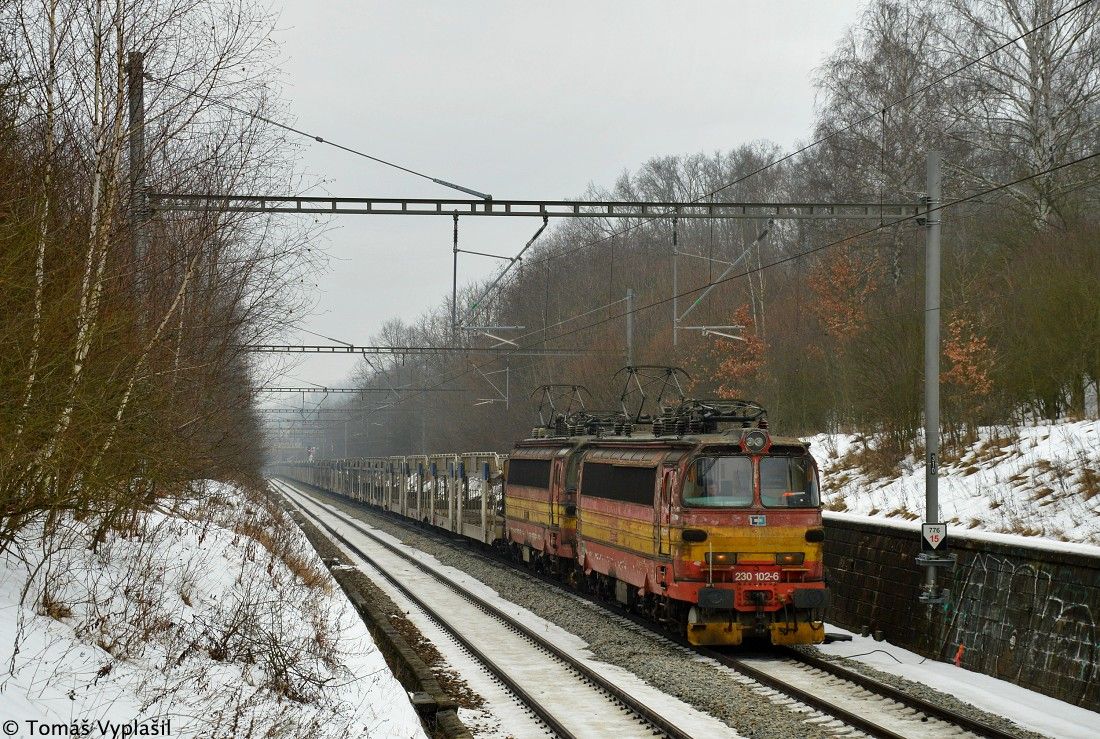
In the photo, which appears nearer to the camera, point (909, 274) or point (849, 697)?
point (849, 697)

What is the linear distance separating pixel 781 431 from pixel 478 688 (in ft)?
76.4

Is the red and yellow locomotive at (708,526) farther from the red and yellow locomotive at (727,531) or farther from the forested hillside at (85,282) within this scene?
the forested hillside at (85,282)

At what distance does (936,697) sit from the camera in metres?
12.0

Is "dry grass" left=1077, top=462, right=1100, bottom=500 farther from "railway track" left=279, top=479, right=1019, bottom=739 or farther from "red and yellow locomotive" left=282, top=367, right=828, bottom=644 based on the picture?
"railway track" left=279, top=479, right=1019, bottom=739

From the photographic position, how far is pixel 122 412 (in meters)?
10.5

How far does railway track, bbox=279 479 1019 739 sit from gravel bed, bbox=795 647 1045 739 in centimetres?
15

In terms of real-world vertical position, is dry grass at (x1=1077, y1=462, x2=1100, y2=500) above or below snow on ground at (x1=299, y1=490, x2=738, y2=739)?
above

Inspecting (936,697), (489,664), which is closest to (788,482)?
(936,697)

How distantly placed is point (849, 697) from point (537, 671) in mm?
3653

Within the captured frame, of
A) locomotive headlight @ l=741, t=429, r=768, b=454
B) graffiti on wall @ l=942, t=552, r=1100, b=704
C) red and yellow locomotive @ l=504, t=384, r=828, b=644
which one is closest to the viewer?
graffiti on wall @ l=942, t=552, r=1100, b=704

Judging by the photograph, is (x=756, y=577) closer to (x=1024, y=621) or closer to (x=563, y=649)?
(x=563, y=649)

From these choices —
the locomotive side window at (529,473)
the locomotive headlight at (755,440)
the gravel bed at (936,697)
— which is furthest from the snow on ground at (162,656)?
the locomotive side window at (529,473)

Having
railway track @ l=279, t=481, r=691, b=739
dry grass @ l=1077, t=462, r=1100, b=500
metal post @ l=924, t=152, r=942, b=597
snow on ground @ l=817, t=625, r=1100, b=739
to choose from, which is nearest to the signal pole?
metal post @ l=924, t=152, r=942, b=597

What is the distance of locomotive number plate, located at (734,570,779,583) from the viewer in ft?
49.1
